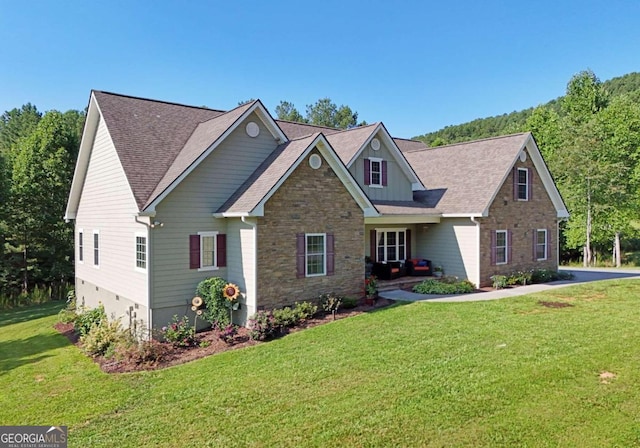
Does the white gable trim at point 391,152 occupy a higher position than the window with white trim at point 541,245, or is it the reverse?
the white gable trim at point 391,152

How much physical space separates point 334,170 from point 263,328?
18.3 feet

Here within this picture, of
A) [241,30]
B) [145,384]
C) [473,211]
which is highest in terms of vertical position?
[241,30]

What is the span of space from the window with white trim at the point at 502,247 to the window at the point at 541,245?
105 inches

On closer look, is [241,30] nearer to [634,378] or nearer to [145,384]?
[145,384]

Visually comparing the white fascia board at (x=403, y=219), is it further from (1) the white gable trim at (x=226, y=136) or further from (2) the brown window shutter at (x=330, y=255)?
(1) the white gable trim at (x=226, y=136)

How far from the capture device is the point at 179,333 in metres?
11.9

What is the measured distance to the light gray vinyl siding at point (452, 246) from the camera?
18016 mm

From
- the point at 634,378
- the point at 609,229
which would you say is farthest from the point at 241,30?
the point at 609,229

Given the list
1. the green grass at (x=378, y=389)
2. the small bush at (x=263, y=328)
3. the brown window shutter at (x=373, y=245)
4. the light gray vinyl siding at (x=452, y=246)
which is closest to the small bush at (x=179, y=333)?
the small bush at (x=263, y=328)

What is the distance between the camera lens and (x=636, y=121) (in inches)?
1207

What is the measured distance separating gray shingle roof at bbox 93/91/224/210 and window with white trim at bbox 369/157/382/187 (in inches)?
285

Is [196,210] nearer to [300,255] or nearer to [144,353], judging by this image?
[300,255]

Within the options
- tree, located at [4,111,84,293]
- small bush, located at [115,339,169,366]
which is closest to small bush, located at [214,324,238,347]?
small bush, located at [115,339,169,366]

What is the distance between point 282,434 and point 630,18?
20719 millimetres
